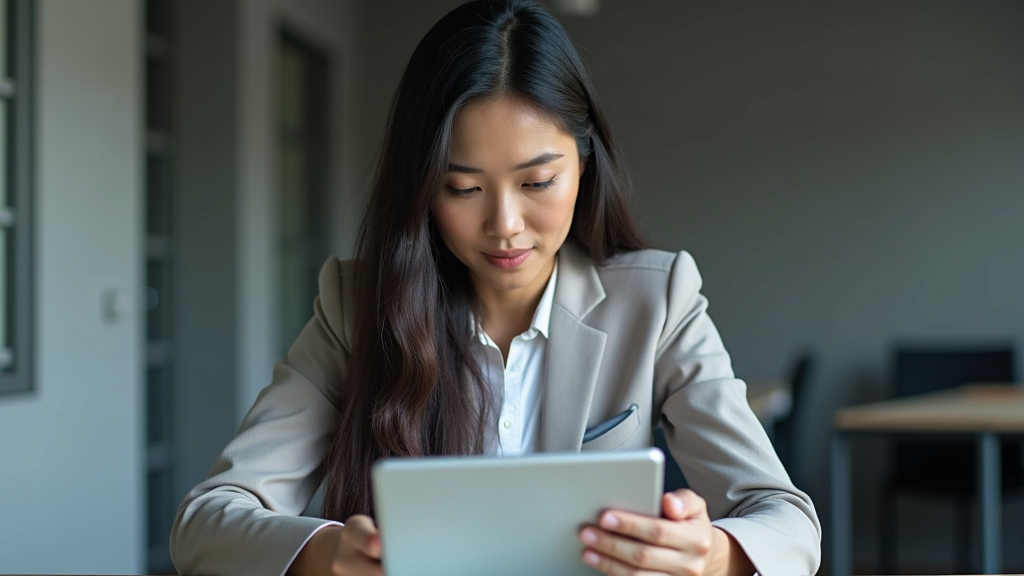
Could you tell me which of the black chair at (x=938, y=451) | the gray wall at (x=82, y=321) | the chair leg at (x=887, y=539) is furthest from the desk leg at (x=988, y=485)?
the gray wall at (x=82, y=321)

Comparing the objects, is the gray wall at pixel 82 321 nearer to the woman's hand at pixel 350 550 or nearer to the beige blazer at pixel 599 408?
the beige blazer at pixel 599 408

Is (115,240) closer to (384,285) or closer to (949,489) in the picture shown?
(384,285)

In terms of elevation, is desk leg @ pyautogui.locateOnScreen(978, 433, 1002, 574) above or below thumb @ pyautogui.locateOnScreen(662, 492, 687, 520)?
below

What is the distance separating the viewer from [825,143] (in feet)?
17.7

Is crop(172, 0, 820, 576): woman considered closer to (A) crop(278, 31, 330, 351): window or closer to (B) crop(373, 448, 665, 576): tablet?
(B) crop(373, 448, 665, 576): tablet

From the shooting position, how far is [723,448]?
1300 millimetres

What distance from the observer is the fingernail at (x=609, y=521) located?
897mm

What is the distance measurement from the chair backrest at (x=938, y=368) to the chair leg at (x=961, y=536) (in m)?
0.56

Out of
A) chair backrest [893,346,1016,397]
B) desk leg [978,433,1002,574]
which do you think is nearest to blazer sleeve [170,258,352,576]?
desk leg [978,433,1002,574]

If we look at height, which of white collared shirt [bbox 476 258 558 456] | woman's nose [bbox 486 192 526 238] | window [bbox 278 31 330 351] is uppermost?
window [bbox 278 31 330 351]

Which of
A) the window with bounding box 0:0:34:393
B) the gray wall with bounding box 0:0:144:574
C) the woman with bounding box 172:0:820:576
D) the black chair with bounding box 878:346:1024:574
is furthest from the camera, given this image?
the black chair with bounding box 878:346:1024:574

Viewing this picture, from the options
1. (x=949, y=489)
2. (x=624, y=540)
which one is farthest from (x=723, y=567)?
(x=949, y=489)

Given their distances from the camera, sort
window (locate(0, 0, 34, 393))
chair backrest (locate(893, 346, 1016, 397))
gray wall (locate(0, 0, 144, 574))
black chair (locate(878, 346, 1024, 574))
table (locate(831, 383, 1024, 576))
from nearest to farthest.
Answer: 1. window (locate(0, 0, 34, 393))
2. gray wall (locate(0, 0, 144, 574))
3. table (locate(831, 383, 1024, 576))
4. black chair (locate(878, 346, 1024, 574))
5. chair backrest (locate(893, 346, 1016, 397))

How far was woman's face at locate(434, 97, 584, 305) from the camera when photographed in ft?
4.25
